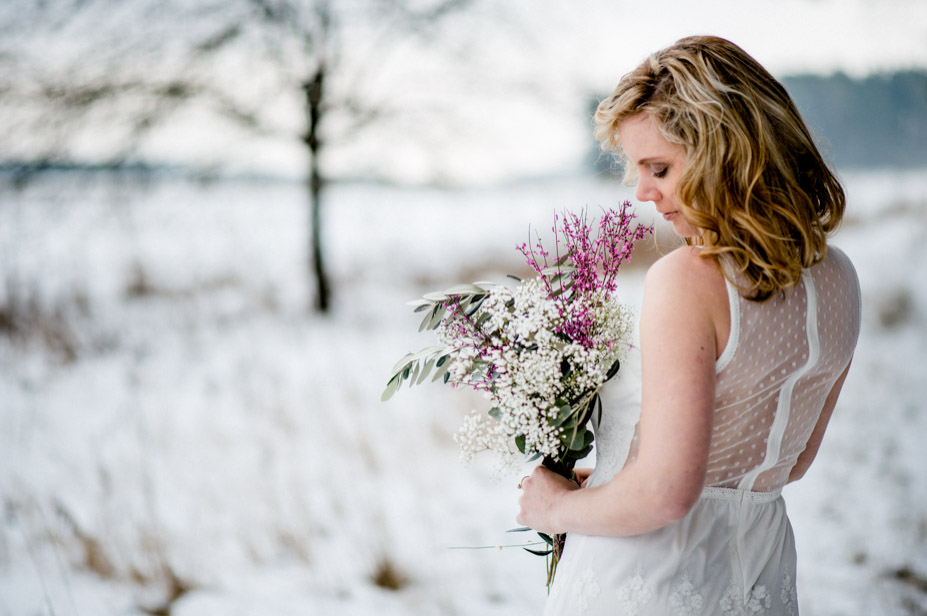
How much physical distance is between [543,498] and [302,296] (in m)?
5.70

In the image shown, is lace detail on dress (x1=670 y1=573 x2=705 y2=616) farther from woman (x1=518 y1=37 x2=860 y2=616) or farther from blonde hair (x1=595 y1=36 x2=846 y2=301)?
blonde hair (x1=595 y1=36 x2=846 y2=301)

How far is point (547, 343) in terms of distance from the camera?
3.44ft

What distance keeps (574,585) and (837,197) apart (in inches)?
31.2

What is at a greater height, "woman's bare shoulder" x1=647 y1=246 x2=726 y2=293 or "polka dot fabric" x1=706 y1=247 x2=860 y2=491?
"woman's bare shoulder" x1=647 y1=246 x2=726 y2=293

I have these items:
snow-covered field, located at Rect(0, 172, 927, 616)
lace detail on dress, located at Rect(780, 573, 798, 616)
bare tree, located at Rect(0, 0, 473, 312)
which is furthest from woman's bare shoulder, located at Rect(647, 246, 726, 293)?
bare tree, located at Rect(0, 0, 473, 312)

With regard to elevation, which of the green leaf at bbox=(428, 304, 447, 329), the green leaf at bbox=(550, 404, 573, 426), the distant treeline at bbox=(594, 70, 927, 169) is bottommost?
the green leaf at bbox=(550, 404, 573, 426)

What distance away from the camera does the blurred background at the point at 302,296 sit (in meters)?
2.92

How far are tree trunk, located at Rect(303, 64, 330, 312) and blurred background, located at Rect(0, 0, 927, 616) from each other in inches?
1.1

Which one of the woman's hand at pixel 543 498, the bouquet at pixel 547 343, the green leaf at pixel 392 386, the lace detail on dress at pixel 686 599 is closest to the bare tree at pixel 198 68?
the green leaf at pixel 392 386

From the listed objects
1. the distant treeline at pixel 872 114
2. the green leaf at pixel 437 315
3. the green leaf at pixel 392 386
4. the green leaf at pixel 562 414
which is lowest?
the green leaf at pixel 562 414

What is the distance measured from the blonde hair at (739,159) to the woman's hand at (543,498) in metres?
0.46

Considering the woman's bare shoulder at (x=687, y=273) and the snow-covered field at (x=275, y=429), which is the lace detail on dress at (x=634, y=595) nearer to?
the woman's bare shoulder at (x=687, y=273)

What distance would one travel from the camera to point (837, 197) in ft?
3.50

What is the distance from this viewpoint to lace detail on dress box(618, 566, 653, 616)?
1081 mm
